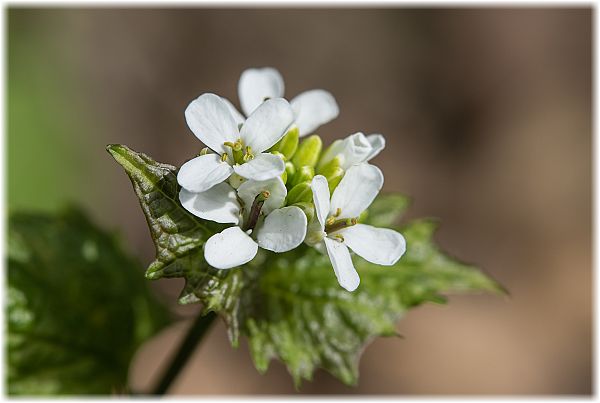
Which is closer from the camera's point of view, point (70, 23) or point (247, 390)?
point (247, 390)

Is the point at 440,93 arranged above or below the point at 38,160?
below

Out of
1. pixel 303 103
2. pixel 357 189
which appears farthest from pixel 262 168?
pixel 303 103

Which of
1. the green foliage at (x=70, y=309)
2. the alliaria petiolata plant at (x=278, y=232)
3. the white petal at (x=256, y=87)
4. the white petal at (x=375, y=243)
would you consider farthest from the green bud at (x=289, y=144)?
the green foliage at (x=70, y=309)

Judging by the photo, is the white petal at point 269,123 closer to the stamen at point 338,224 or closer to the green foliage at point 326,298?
the stamen at point 338,224

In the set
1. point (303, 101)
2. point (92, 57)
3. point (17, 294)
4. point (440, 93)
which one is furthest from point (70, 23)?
point (303, 101)

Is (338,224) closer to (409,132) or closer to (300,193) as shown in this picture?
(300,193)

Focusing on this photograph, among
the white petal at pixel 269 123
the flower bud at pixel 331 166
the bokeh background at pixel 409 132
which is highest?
the white petal at pixel 269 123

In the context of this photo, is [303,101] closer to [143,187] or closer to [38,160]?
Answer: [143,187]
